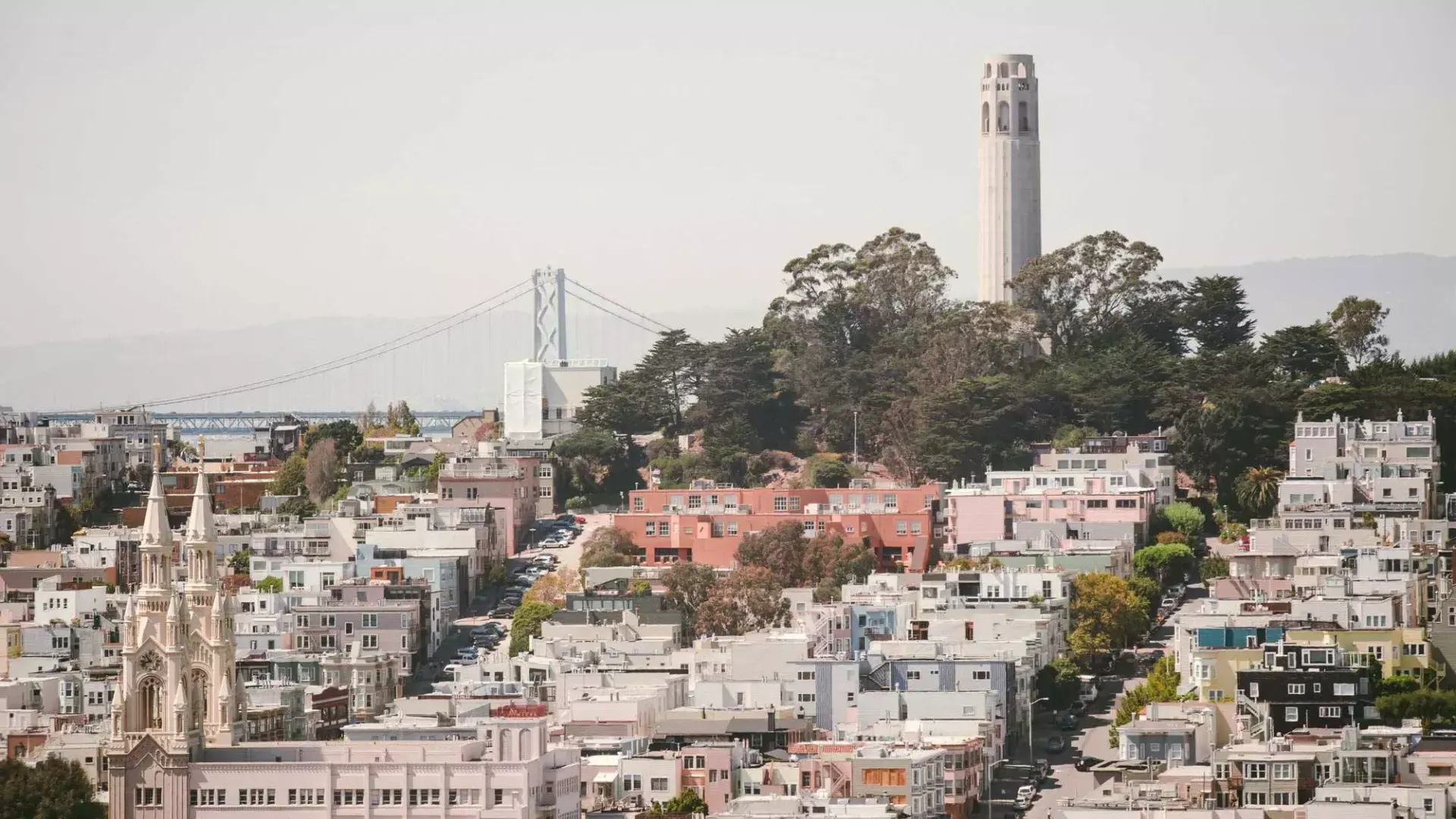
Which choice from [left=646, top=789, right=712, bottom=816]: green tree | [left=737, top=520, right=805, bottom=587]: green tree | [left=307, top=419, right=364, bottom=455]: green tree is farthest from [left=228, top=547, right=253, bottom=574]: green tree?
[left=646, top=789, right=712, bottom=816]: green tree

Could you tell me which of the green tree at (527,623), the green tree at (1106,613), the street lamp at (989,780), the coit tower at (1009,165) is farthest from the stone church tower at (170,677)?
the coit tower at (1009,165)

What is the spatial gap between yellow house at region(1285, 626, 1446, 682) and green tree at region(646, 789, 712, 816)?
9.20 metres

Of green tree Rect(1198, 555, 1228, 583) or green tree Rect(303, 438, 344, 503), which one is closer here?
green tree Rect(1198, 555, 1228, 583)

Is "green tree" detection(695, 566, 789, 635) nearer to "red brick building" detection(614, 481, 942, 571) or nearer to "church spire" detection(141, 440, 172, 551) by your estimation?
"red brick building" detection(614, 481, 942, 571)

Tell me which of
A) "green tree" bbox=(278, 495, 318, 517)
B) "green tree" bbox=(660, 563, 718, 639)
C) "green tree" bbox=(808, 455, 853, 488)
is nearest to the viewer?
"green tree" bbox=(660, 563, 718, 639)

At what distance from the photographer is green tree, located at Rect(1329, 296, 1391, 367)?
79.2 meters

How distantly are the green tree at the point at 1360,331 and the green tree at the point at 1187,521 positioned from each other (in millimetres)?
12133

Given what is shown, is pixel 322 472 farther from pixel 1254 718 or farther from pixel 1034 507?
pixel 1254 718

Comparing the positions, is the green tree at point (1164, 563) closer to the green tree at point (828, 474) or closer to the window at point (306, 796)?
the green tree at point (828, 474)

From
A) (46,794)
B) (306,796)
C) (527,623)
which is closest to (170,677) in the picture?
(46,794)

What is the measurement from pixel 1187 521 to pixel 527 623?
12517mm

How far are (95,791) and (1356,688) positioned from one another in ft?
53.6

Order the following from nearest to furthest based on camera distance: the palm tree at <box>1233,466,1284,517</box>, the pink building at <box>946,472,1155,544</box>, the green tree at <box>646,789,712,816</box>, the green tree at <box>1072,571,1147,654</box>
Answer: the green tree at <box>646,789,712,816</box>, the green tree at <box>1072,571,1147,654</box>, the pink building at <box>946,472,1155,544</box>, the palm tree at <box>1233,466,1284,517</box>

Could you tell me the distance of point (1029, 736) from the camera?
173 feet
